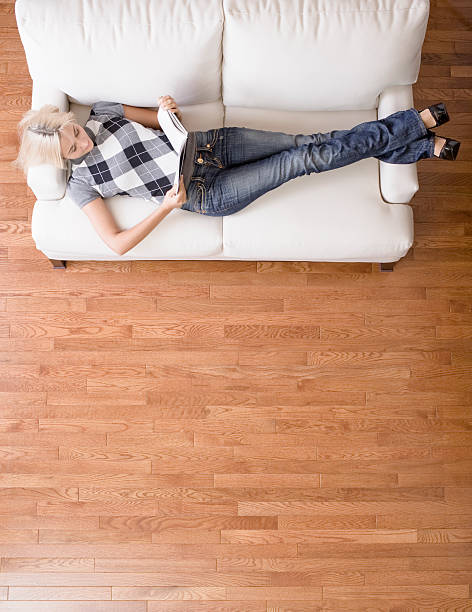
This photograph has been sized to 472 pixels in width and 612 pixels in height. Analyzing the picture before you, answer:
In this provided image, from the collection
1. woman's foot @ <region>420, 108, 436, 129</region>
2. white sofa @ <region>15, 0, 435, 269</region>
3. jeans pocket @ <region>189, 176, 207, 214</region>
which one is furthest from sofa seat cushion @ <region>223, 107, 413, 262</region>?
woman's foot @ <region>420, 108, 436, 129</region>

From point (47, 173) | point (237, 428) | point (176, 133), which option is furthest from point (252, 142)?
point (237, 428)

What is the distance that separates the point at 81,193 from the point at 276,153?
698 millimetres

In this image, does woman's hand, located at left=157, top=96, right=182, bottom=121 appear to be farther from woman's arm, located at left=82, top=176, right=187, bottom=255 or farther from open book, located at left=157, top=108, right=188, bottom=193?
woman's arm, located at left=82, top=176, right=187, bottom=255

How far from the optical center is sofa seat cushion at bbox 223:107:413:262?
202 centimetres

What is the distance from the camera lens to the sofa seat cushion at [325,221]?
2021 mm

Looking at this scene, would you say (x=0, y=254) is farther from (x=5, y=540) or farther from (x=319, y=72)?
(x=319, y=72)

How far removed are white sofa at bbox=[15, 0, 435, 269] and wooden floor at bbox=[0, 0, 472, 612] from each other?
11.5 inches

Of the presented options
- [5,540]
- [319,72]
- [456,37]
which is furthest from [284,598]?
[456,37]

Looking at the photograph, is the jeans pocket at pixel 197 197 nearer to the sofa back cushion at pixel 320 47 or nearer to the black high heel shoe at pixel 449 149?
the sofa back cushion at pixel 320 47

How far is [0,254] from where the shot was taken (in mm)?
2396

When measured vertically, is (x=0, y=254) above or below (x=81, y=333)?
above

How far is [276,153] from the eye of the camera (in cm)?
206

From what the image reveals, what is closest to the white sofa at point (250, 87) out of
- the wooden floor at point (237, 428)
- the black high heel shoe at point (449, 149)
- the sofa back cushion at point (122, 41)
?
the sofa back cushion at point (122, 41)

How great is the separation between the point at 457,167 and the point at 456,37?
0.62m
